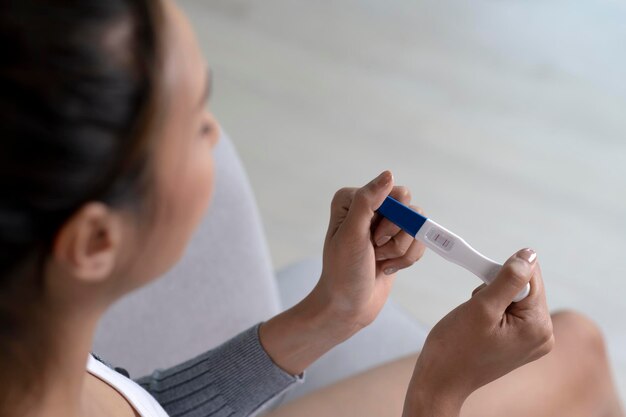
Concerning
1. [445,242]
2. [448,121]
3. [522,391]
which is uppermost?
[448,121]

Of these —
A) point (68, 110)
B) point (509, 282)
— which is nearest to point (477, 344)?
point (509, 282)

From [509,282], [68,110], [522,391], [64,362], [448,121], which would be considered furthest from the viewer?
[448,121]

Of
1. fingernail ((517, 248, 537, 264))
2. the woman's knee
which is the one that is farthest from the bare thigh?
fingernail ((517, 248, 537, 264))

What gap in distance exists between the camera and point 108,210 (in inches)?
18.9

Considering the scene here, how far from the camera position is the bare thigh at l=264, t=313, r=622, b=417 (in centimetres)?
92

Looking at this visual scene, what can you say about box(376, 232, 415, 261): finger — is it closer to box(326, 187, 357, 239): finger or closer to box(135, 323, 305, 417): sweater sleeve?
box(326, 187, 357, 239): finger

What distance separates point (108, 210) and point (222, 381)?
452 millimetres

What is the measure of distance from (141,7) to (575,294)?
1.32m

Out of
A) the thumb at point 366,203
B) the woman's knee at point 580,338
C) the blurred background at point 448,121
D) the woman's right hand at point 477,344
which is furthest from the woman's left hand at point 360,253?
the blurred background at point 448,121

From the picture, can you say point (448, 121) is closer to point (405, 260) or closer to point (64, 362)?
point (405, 260)

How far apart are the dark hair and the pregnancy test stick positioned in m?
0.36

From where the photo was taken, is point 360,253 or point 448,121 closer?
point 360,253

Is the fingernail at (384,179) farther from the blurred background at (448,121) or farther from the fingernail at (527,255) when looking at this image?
the blurred background at (448,121)

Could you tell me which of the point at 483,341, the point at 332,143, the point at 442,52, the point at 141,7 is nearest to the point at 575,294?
the point at 332,143
